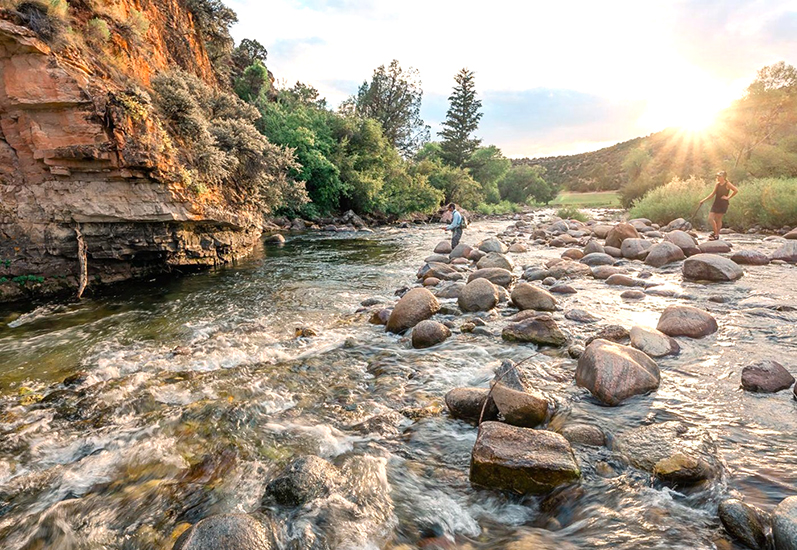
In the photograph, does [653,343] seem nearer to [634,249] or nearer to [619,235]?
[634,249]

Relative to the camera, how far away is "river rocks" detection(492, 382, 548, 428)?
2.99 meters

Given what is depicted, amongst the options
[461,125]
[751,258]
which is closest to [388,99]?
[461,125]

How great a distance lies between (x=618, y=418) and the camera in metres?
3.05

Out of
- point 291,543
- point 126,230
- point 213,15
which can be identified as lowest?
point 291,543

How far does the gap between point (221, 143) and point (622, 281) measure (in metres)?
10.8

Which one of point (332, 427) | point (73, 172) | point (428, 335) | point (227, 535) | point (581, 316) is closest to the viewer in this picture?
point (227, 535)

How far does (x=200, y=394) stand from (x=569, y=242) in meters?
13.1

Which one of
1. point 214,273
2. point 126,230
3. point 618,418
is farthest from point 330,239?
point 618,418

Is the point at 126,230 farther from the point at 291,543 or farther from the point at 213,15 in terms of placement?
the point at 213,15

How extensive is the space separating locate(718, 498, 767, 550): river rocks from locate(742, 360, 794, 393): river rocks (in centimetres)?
189

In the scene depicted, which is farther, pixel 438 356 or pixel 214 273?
pixel 214 273

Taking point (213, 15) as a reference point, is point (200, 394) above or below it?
below

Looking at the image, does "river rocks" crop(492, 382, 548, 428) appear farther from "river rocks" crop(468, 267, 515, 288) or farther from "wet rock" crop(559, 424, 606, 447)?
"river rocks" crop(468, 267, 515, 288)

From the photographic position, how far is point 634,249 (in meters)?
10.0
